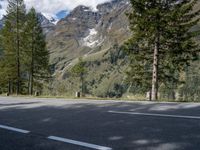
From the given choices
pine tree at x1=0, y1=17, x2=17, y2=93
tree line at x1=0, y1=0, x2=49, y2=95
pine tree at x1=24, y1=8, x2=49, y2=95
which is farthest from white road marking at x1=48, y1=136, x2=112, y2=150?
pine tree at x1=0, y1=17, x2=17, y2=93

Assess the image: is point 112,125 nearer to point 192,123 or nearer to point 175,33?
point 192,123

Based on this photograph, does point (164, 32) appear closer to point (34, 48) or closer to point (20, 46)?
point (34, 48)

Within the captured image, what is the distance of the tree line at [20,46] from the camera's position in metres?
38.7

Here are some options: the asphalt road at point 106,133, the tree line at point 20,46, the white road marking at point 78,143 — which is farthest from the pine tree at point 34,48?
the white road marking at point 78,143

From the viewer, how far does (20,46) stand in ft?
131

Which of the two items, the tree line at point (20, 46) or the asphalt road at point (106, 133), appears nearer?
the asphalt road at point (106, 133)

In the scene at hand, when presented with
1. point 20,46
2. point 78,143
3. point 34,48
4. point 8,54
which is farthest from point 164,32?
point 8,54

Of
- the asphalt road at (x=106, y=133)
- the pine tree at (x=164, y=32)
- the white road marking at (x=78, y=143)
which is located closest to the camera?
the white road marking at (x=78, y=143)

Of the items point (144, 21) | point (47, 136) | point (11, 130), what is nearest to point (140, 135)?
point (47, 136)

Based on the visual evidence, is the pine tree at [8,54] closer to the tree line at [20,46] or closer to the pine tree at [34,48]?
the tree line at [20,46]

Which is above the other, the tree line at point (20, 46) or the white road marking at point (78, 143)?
the tree line at point (20, 46)

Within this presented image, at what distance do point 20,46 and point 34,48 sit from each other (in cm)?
180

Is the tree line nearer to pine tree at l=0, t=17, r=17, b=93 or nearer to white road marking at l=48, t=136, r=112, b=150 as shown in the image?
pine tree at l=0, t=17, r=17, b=93

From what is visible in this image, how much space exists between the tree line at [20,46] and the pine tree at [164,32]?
19.2 metres
